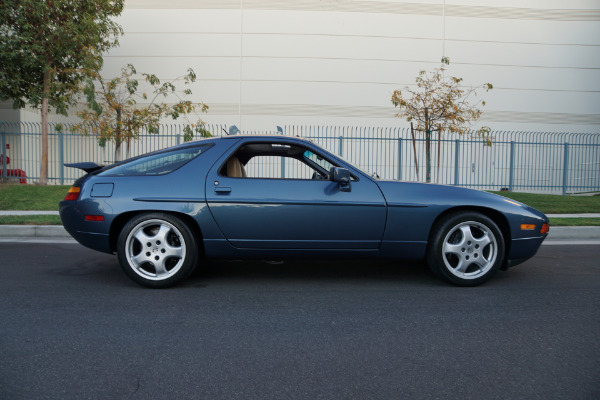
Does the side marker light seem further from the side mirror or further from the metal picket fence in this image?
the metal picket fence

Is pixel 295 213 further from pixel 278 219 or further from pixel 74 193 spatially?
pixel 74 193

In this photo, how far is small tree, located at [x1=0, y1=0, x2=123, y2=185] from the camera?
49.2 ft

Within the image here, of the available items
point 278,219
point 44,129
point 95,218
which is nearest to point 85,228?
point 95,218

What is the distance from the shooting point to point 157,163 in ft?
16.7

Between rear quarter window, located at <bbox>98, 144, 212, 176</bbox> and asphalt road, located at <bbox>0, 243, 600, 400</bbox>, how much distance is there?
1094 millimetres

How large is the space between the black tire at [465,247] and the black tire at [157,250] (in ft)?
7.49

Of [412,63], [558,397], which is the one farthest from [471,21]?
[558,397]

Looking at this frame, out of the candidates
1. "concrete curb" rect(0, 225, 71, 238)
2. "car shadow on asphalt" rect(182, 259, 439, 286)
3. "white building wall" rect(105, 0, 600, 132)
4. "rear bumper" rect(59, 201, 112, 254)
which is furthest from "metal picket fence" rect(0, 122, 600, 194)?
"rear bumper" rect(59, 201, 112, 254)

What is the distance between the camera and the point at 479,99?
2222cm

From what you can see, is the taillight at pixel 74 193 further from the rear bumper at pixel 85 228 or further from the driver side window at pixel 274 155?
the driver side window at pixel 274 155

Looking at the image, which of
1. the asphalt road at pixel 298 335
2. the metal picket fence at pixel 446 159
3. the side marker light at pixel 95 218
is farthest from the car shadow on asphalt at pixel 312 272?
the metal picket fence at pixel 446 159

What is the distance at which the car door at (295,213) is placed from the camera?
4828 millimetres

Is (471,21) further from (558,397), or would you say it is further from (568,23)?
(558,397)

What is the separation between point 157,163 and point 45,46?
13010mm
